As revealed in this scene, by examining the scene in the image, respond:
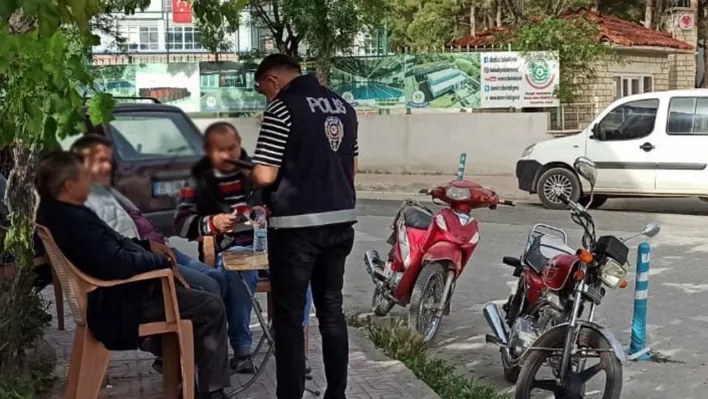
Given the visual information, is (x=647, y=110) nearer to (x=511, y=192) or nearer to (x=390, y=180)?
(x=511, y=192)

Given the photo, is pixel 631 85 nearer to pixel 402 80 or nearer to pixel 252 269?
pixel 402 80

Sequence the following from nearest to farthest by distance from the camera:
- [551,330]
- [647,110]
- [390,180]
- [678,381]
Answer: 1. [551,330]
2. [678,381]
3. [647,110]
4. [390,180]

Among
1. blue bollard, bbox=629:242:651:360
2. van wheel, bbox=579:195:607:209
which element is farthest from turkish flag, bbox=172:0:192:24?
van wheel, bbox=579:195:607:209

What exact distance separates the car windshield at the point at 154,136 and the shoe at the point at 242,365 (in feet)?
3.87

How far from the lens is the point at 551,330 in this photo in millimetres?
5031

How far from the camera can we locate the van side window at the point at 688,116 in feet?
47.3

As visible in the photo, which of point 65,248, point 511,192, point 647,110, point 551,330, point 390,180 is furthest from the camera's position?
point 390,180

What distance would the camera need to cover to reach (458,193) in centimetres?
646

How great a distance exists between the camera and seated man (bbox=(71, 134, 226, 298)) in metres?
4.20

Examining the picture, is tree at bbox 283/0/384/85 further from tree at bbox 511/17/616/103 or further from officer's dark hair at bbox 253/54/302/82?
officer's dark hair at bbox 253/54/302/82

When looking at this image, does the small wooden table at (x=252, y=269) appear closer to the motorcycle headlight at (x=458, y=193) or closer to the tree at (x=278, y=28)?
the motorcycle headlight at (x=458, y=193)

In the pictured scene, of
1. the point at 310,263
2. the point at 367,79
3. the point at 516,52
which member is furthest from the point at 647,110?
the point at 310,263

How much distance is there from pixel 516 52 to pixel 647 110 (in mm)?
5622

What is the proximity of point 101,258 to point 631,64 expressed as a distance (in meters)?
21.7
